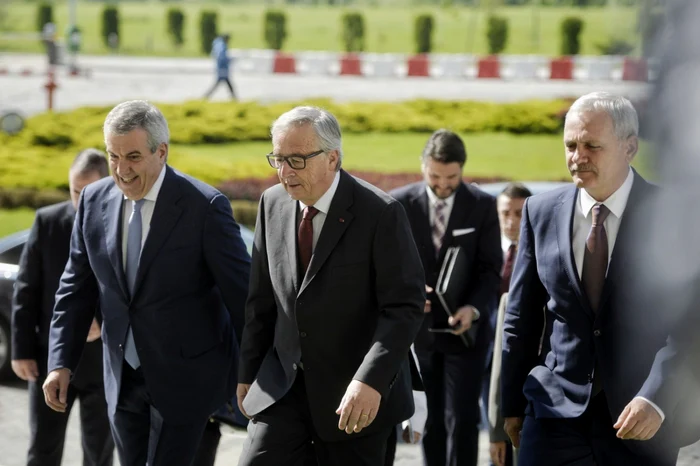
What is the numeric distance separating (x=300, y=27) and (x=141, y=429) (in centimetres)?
1430

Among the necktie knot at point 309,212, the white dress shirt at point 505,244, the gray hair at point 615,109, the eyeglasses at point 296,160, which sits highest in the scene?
the gray hair at point 615,109

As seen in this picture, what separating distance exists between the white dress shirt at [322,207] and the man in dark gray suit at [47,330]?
185 cm

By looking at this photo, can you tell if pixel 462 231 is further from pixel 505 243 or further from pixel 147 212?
pixel 147 212

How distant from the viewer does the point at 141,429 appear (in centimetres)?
441

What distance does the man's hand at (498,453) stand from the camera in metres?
4.32

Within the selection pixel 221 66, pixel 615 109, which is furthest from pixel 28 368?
pixel 221 66

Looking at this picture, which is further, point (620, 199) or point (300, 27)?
point (300, 27)

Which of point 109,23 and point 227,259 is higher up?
point 109,23

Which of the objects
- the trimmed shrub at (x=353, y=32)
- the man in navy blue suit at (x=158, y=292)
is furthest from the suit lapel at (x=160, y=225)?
the trimmed shrub at (x=353, y=32)

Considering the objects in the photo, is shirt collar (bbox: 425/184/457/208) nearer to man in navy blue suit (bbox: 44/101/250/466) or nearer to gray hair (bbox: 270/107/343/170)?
man in navy blue suit (bbox: 44/101/250/466)

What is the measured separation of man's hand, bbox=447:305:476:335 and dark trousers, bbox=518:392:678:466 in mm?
1669

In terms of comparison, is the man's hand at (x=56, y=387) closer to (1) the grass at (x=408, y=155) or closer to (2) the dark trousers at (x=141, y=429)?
(2) the dark trousers at (x=141, y=429)

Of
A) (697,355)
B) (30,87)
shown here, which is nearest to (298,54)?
(30,87)

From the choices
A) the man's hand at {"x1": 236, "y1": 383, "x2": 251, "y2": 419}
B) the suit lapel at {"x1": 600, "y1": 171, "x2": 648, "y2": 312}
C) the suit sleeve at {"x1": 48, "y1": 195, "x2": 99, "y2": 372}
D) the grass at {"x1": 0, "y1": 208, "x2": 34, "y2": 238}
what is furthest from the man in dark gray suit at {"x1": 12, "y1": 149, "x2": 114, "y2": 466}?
the grass at {"x1": 0, "y1": 208, "x2": 34, "y2": 238}
